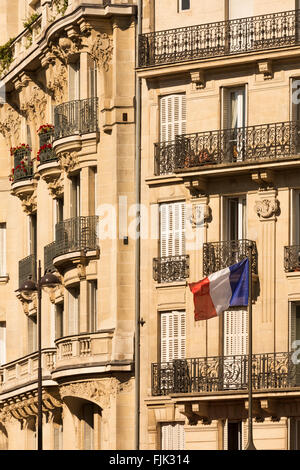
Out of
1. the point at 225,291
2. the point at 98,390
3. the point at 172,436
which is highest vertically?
the point at 225,291

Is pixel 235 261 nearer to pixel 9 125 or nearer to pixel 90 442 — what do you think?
pixel 90 442

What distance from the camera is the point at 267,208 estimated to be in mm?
74312

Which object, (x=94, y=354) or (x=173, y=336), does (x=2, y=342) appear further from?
(x=173, y=336)

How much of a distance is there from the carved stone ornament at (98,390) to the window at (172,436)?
1895mm

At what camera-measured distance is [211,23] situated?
A: 76.8 meters

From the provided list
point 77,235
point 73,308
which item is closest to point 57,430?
point 73,308

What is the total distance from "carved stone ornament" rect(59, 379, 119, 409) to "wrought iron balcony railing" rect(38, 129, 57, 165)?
8.00 metres

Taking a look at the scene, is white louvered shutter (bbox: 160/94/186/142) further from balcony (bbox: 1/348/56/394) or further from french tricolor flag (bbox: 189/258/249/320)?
balcony (bbox: 1/348/56/394)

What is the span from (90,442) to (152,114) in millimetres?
10154

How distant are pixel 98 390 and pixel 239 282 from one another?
668cm

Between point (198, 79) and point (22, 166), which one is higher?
point (198, 79)

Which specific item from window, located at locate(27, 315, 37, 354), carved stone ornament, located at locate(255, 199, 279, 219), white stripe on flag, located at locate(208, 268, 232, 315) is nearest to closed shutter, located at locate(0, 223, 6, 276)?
window, located at locate(27, 315, 37, 354)

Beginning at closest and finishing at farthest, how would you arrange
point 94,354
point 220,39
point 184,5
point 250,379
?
point 250,379 → point 220,39 → point 94,354 → point 184,5

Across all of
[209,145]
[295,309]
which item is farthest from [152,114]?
[295,309]
